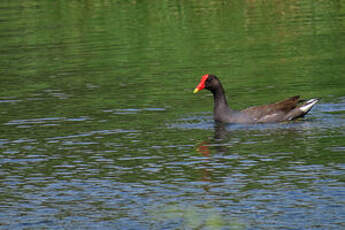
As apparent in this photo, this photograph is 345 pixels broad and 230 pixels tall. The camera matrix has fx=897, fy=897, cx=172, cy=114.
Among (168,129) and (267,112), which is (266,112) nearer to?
(267,112)

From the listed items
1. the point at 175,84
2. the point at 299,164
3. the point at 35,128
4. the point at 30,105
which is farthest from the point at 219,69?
the point at 299,164

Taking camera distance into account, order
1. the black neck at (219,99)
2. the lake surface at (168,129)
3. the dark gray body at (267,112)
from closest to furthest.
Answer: the lake surface at (168,129) < the dark gray body at (267,112) < the black neck at (219,99)

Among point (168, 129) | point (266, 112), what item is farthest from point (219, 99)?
point (168, 129)

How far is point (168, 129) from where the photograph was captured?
20625 mm

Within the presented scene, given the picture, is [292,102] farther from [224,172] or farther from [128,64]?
[128,64]

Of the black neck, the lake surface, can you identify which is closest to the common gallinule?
the black neck

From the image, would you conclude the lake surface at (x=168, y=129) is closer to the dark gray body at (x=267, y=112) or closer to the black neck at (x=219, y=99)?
the dark gray body at (x=267, y=112)

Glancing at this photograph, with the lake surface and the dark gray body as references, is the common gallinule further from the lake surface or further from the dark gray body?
the lake surface

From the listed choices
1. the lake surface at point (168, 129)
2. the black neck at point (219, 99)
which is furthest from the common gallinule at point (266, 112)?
the lake surface at point (168, 129)

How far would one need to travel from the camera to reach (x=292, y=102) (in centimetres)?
2131

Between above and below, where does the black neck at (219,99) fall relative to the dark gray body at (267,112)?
above

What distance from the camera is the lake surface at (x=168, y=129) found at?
1389cm

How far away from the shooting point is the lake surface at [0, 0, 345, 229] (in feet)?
45.6

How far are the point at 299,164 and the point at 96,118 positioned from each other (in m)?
7.41
